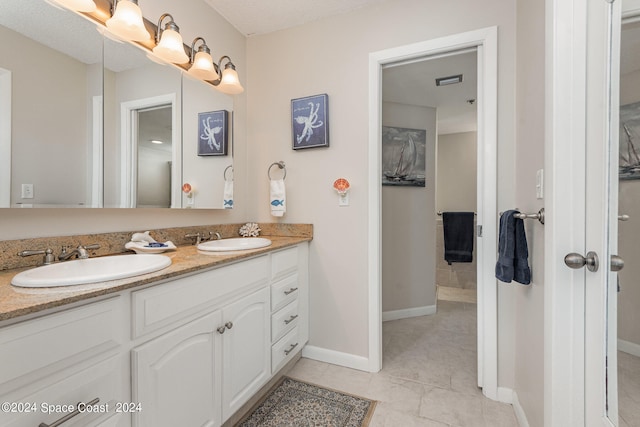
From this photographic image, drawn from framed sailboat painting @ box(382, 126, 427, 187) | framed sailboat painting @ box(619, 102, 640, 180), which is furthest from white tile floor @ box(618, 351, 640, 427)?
framed sailboat painting @ box(382, 126, 427, 187)

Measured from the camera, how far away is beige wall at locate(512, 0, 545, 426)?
1148 mm

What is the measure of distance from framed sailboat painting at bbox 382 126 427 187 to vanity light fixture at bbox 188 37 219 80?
169 cm

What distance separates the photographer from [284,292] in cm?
173

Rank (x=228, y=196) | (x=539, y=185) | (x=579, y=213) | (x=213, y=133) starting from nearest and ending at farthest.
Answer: (x=579, y=213) < (x=539, y=185) < (x=213, y=133) < (x=228, y=196)

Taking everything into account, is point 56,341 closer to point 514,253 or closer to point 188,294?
point 188,294

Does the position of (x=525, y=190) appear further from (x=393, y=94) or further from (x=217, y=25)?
(x=217, y=25)

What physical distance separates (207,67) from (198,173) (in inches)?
25.2

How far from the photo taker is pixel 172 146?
5.45 ft

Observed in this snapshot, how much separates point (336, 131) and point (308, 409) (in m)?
1.66

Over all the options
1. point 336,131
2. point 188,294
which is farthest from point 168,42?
point 188,294

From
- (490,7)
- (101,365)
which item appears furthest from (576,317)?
(490,7)

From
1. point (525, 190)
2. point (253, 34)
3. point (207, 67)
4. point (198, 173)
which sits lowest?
point (525, 190)

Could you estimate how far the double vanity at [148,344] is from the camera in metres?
0.67

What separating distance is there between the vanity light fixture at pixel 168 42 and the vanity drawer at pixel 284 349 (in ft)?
5.56
